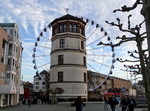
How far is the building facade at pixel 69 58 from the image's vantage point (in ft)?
137

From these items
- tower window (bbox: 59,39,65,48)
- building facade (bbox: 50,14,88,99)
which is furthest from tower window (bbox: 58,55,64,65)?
tower window (bbox: 59,39,65,48)

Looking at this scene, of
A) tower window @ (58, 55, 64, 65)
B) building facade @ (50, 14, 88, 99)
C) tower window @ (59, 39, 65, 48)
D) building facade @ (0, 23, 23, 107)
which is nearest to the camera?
building facade @ (0, 23, 23, 107)

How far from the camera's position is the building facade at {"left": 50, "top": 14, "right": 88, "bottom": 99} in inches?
1645

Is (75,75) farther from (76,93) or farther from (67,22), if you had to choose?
(67,22)

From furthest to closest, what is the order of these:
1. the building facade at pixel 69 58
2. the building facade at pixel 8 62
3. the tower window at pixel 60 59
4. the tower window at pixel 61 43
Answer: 1. the tower window at pixel 61 43
2. the tower window at pixel 60 59
3. the building facade at pixel 69 58
4. the building facade at pixel 8 62

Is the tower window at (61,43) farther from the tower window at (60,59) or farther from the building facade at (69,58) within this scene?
the tower window at (60,59)

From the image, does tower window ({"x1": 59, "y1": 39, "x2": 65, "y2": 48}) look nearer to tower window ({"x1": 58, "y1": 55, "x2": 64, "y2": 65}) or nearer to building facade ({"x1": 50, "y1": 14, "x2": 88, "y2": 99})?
building facade ({"x1": 50, "y1": 14, "x2": 88, "y2": 99})

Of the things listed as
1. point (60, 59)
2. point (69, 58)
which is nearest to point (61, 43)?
point (60, 59)

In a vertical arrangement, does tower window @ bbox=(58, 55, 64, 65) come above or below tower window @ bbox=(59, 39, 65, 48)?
below

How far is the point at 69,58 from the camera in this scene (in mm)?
42688

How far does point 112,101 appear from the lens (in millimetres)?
20875

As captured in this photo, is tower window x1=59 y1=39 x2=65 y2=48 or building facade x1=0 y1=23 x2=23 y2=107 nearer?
building facade x1=0 y1=23 x2=23 y2=107

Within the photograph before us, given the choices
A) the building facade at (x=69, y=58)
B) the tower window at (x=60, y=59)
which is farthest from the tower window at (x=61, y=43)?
the tower window at (x=60, y=59)

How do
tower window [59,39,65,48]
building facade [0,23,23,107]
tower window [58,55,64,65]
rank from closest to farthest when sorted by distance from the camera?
building facade [0,23,23,107]
tower window [58,55,64,65]
tower window [59,39,65,48]
